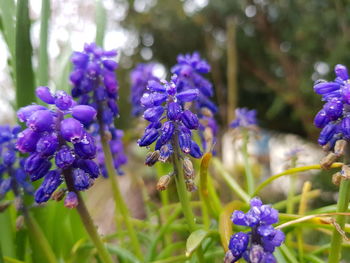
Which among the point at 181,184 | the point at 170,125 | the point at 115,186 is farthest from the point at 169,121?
the point at 115,186

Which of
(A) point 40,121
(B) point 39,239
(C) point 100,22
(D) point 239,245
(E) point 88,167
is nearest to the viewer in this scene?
(D) point 239,245

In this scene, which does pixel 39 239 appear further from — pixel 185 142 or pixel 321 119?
pixel 321 119

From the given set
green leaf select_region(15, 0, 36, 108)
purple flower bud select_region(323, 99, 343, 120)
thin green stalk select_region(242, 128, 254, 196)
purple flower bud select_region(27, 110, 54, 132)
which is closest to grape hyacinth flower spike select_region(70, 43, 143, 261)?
green leaf select_region(15, 0, 36, 108)

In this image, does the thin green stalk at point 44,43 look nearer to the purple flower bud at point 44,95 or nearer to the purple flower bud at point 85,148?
the purple flower bud at point 44,95

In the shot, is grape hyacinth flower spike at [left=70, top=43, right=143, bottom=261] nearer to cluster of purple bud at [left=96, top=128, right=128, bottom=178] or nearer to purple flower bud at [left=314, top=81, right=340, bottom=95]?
A: cluster of purple bud at [left=96, top=128, right=128, bottom=178]

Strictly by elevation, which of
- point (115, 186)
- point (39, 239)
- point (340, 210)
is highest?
point (340, 210)

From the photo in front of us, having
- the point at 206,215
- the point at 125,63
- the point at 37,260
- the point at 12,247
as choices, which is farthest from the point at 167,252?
the point at 125,63

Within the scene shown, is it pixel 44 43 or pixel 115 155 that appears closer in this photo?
pixel 44 43
